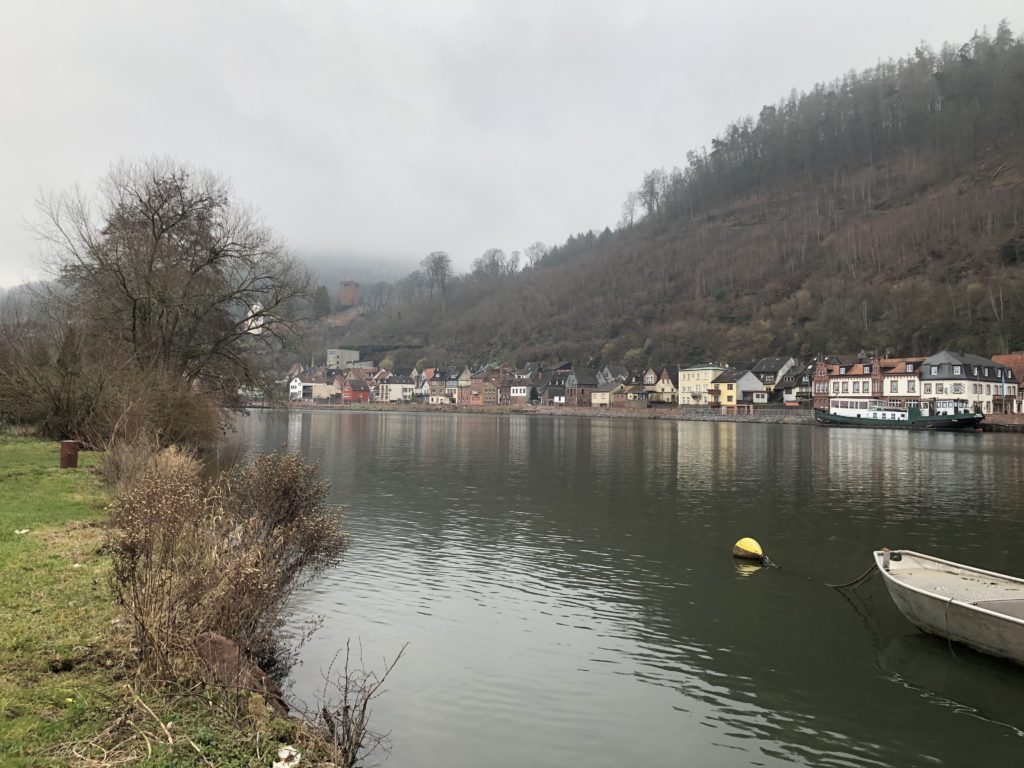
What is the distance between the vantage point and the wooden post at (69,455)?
65.4 feet

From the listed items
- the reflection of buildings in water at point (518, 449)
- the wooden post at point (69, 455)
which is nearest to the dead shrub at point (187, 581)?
the wooden post at point (69, 455)

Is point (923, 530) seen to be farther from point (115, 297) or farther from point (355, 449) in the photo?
point (355, 449)

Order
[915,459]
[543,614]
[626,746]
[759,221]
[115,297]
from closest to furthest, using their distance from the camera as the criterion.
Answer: [626,746]
[543,614]
[115,297]
[915,459]
[759,221]

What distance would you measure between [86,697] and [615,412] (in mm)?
116691

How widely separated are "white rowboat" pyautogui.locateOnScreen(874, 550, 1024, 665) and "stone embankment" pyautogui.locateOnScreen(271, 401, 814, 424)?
86.4m

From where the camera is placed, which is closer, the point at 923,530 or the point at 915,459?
the point at 923,530

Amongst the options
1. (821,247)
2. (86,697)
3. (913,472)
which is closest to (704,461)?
(913,472)

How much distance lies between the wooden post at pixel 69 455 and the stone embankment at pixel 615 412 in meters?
83.0

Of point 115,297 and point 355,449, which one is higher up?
point 115,297

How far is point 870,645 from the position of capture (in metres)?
11.2

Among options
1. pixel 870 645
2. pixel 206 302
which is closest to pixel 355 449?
pixel 206 302

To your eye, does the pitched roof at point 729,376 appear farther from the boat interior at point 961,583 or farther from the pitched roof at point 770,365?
the boat interior at point 961,583

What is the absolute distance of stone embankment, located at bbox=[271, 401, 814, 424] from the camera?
9825 centimetres

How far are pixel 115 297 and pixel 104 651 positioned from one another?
82.0ft
